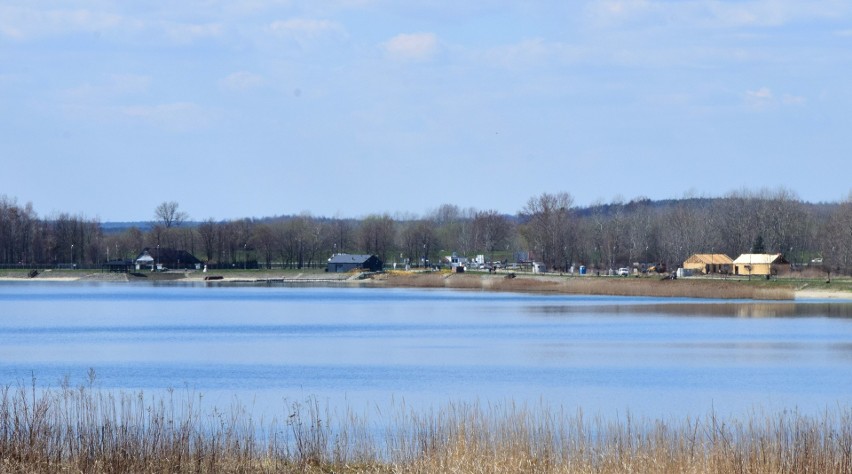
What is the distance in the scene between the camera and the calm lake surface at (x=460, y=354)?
70.5 feet

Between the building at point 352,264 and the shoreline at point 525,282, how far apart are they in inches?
55.4

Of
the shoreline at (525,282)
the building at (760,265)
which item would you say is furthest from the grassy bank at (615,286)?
the building at (760,265)

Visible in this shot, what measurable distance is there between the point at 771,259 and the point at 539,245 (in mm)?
30781

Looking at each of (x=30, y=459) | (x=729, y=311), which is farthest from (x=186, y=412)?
(x=729, y=311)

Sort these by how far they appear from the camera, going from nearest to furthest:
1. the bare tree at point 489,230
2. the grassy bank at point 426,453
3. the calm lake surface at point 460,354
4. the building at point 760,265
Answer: the grassy bank at point 426,453, the calm lake surface at point 460,354, the building at point 760,265, the bare tree at point 489,230

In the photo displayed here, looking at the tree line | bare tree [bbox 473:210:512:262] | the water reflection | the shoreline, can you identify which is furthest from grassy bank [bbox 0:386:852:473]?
bare tree [bbox 473:210:512:262]

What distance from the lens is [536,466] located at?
40.5ft

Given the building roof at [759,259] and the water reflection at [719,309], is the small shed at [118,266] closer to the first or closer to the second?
the building roof at [759,259]

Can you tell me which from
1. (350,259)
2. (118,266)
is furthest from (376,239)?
(118,266)

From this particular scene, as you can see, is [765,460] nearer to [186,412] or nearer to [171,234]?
[186,412]

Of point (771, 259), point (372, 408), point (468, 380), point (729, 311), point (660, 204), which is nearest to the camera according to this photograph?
point (372, 408)

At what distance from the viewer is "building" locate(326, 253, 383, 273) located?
349 feet

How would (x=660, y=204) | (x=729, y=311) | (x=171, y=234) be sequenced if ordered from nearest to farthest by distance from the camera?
(x=729, y=311)
(x=171, y=234)
(x=660, y=204)

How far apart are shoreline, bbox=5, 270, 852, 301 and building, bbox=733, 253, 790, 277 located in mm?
10821
